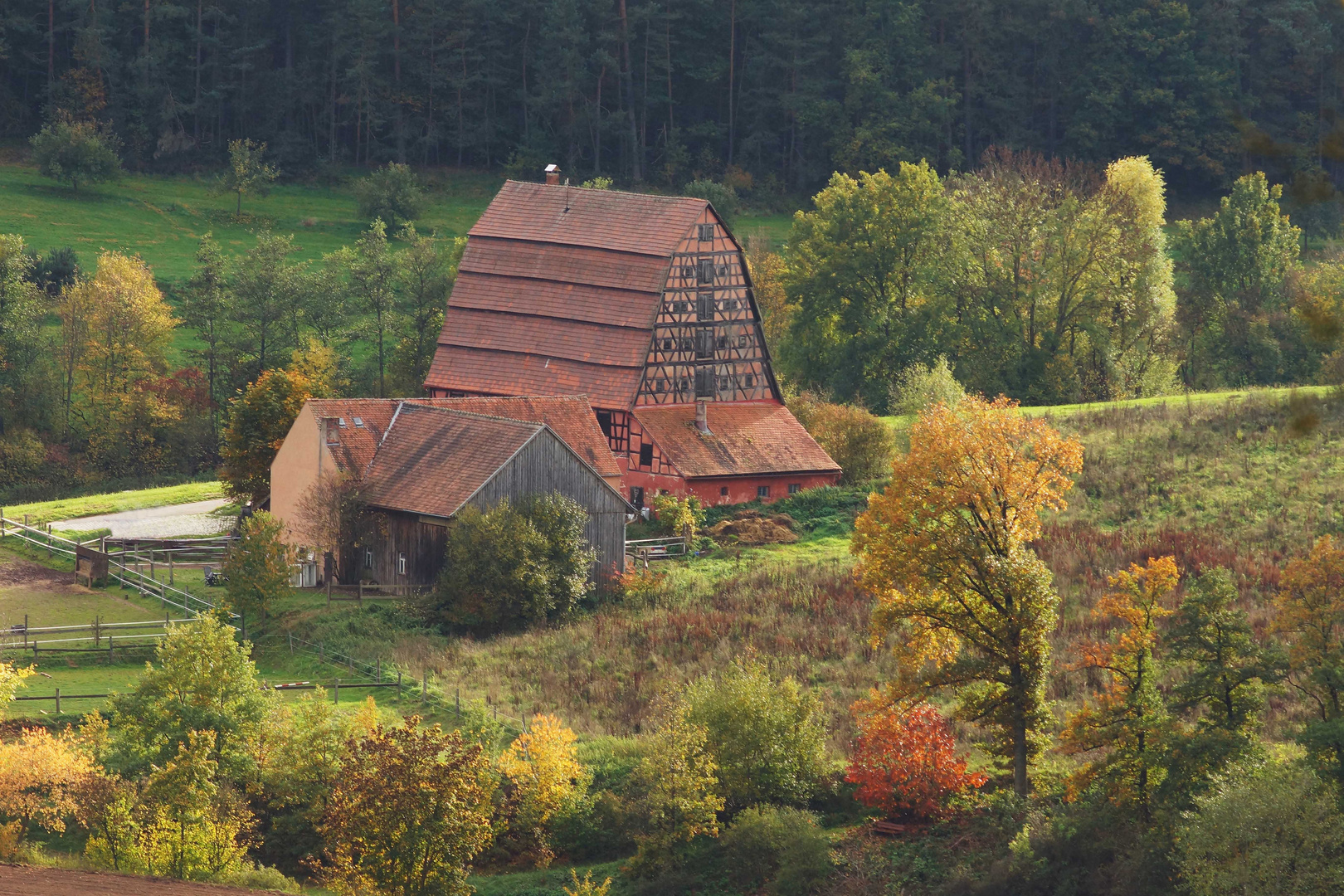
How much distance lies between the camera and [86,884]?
Answer: 1225 inches

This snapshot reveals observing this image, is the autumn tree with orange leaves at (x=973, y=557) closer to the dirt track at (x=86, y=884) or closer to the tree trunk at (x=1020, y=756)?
the tree trunk at (x=1020, y=756)

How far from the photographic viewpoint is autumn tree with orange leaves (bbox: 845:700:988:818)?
3491cm

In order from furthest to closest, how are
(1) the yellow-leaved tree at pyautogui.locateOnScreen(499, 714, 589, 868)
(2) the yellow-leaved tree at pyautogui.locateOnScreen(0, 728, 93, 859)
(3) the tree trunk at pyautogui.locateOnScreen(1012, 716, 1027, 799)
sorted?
(1) the yellow-leaved tree at pyautogui.locateOnScreen(499, 714, 589, 868) → (2) the yellow-leaved tree at pyautogui.locateOnScreen(0, 728, 93, 859) → (3) the tree trunk at pyautogui.locateOnScreen(1012, 716, 1027, 799)

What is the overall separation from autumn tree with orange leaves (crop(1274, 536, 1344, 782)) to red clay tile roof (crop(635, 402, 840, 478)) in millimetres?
31284

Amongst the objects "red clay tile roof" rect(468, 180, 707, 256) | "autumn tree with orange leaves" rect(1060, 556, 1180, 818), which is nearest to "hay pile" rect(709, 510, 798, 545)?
"red clay tile roof" rect(468, 180, 707, 256)

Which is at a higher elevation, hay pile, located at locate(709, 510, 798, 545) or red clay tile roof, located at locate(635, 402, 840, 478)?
red clay tile roof, located at locate(635, 402, 840, 478)

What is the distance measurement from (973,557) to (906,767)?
4.72m

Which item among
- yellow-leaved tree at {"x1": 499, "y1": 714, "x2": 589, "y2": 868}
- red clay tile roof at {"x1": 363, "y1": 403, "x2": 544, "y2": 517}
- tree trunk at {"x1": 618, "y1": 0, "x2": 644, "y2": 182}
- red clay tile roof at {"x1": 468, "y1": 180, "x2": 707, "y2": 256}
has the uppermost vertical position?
tree trunk at {"x1": 618, "y1": 0, "x2": 644, "y2": 182}

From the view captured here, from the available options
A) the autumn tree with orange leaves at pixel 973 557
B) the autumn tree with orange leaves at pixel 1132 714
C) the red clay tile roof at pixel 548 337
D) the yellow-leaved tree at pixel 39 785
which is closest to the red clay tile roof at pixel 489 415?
the red clay tile roof at pixel 548 337

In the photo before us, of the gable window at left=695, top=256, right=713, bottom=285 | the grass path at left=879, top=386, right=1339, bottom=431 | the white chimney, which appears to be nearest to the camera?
the white chimney

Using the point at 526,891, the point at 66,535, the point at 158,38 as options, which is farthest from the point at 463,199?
the point at 526,891

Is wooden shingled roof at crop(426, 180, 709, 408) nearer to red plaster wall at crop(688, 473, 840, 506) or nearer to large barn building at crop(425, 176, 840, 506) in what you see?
large barn building at crop(425, 176, 840, 506)

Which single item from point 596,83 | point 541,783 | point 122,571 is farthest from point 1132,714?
point 596,83

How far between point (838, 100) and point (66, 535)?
62073mm
